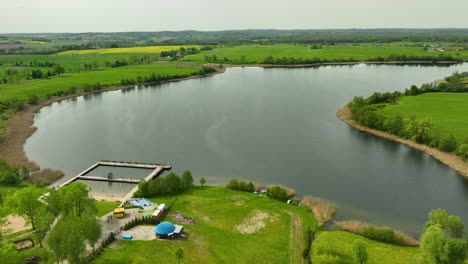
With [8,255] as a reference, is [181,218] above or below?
below

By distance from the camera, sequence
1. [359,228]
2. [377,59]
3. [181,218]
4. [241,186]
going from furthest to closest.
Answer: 1. [377,59]
2. [241,186]
3. [181,218]
4. [359,228]

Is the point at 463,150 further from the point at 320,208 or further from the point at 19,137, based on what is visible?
the point at 19,137

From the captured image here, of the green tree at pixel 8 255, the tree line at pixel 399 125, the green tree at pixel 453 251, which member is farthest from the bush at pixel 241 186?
the tree line at pixel 399 125

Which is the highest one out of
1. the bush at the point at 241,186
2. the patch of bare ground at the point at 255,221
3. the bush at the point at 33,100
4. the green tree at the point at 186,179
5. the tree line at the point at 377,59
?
the tree line at the point at 377,59

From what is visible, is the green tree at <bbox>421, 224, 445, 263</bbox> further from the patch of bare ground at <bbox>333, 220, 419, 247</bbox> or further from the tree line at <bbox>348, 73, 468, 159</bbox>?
the tree line at <bbox>348, 73, 468, 159</bbox>

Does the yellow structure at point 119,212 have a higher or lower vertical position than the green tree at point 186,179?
lower

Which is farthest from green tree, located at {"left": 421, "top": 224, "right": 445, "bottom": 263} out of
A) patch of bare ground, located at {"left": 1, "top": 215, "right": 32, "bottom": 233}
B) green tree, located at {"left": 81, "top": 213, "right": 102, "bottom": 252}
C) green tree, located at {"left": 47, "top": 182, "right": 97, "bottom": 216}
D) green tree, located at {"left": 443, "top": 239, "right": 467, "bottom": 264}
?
patch of bare ground, located at {"left": 1, "top": 215, "right": 32, "bottom": 233}

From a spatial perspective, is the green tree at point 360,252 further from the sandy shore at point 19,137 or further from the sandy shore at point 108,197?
the sandy shore at point 19,137

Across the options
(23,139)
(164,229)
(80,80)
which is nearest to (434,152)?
(164,229)
